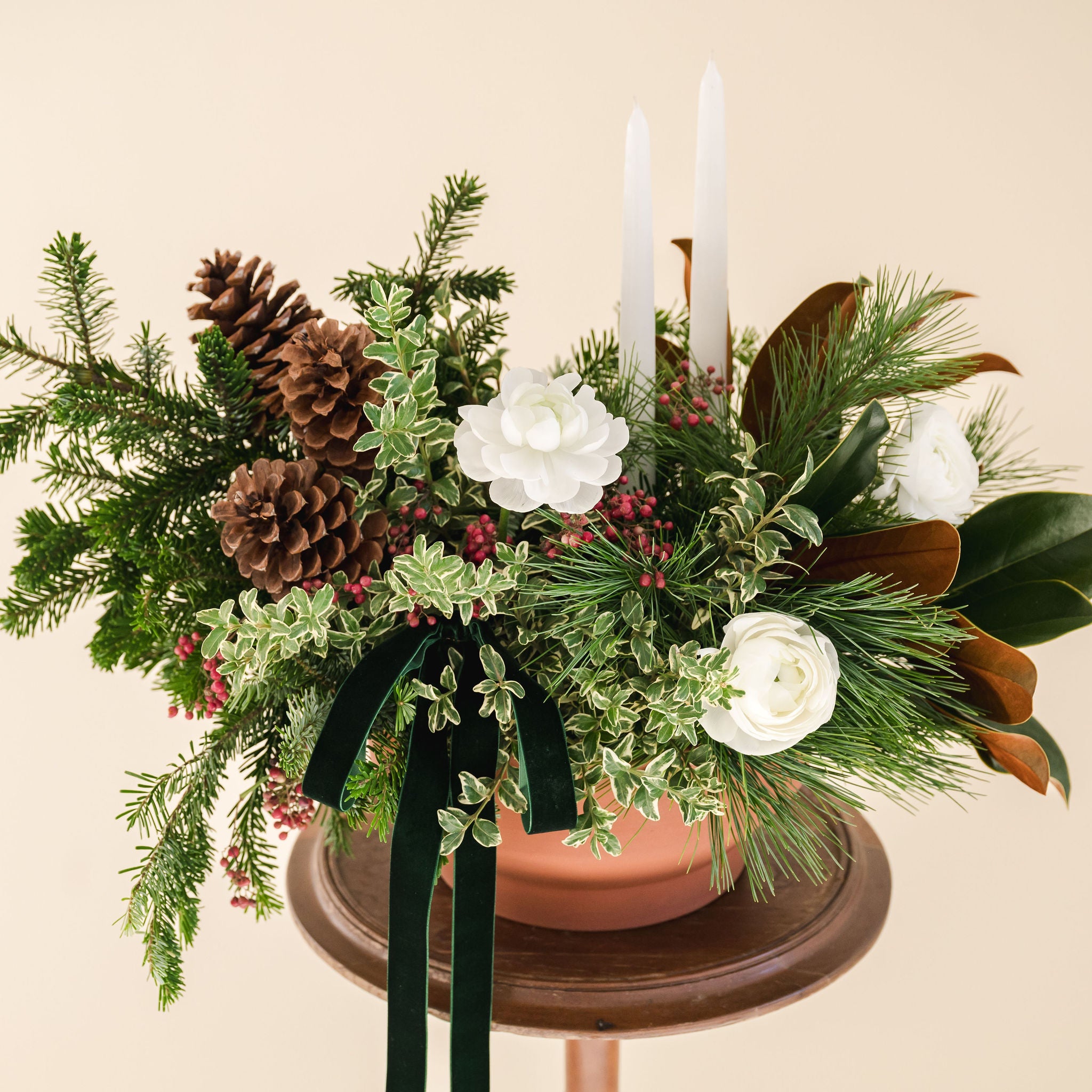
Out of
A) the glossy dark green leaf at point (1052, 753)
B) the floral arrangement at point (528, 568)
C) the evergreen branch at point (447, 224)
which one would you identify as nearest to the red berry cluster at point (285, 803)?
the floral arrangement at point (528, 568)

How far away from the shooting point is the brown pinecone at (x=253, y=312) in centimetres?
63

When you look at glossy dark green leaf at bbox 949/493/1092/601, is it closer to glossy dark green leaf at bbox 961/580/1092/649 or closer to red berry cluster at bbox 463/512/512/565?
glossy dark green leaf at bbox 961/580/1092/649

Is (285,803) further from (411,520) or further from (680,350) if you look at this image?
(680,350)

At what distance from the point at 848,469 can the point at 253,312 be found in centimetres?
38

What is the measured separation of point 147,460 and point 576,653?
11.8 inches

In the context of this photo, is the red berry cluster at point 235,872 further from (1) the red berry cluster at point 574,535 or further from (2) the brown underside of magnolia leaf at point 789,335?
(2) the brown underside of magnolia leaf at point 789,335

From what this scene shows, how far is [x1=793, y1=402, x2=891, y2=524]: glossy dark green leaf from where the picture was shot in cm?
51

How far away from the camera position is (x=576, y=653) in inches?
20.4

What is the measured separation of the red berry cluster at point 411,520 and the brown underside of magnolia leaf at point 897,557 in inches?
8.3

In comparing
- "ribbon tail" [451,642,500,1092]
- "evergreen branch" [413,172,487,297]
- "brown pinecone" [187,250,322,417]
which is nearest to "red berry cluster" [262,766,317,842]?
"ribbon tail" [451,642,500,1092]

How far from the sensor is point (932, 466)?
57 centimetres

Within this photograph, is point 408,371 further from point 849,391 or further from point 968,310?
point 968,310

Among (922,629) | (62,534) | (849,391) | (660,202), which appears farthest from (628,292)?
(660,202)

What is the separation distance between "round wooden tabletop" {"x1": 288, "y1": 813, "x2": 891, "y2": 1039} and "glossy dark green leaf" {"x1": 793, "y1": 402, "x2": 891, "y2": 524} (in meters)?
0.17
